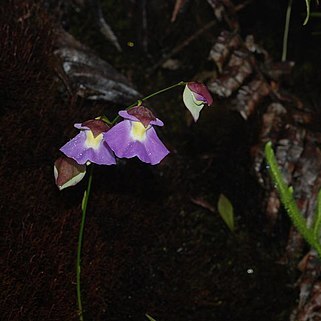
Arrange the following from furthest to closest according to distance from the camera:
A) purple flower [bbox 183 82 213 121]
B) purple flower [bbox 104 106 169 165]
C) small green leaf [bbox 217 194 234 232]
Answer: small green leaf [bbox 217 194 234 232], purple flower [bbox 183 82 213 121], purple flower [bbox 104 106 169 165]

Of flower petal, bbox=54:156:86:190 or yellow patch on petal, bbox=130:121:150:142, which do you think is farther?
flower petal, bbox=54:156:86:190

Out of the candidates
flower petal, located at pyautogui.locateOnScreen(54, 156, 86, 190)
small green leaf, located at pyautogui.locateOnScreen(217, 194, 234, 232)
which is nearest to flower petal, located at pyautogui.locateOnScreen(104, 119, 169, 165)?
flower petal, located at pyautogui.locateOnScreen(54, 156, 86, 190)

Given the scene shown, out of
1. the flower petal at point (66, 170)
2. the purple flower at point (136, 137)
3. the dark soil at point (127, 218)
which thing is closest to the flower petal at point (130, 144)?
the purple flower at point (136, 137)

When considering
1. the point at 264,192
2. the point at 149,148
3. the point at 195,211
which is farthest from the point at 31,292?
the point at 264,192

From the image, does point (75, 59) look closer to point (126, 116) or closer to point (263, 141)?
point (263, 141)

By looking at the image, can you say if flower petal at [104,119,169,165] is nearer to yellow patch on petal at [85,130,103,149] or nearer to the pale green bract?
yellow patch on petal at [85,130,103,149]

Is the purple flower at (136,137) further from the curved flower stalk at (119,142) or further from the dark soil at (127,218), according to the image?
the dark soil at (127,218)

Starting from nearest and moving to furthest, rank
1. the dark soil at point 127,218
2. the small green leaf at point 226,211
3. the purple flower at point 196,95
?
the purple flower at point 196,95, the dark soil at point 127,218, the small green leaf at point 226,211
